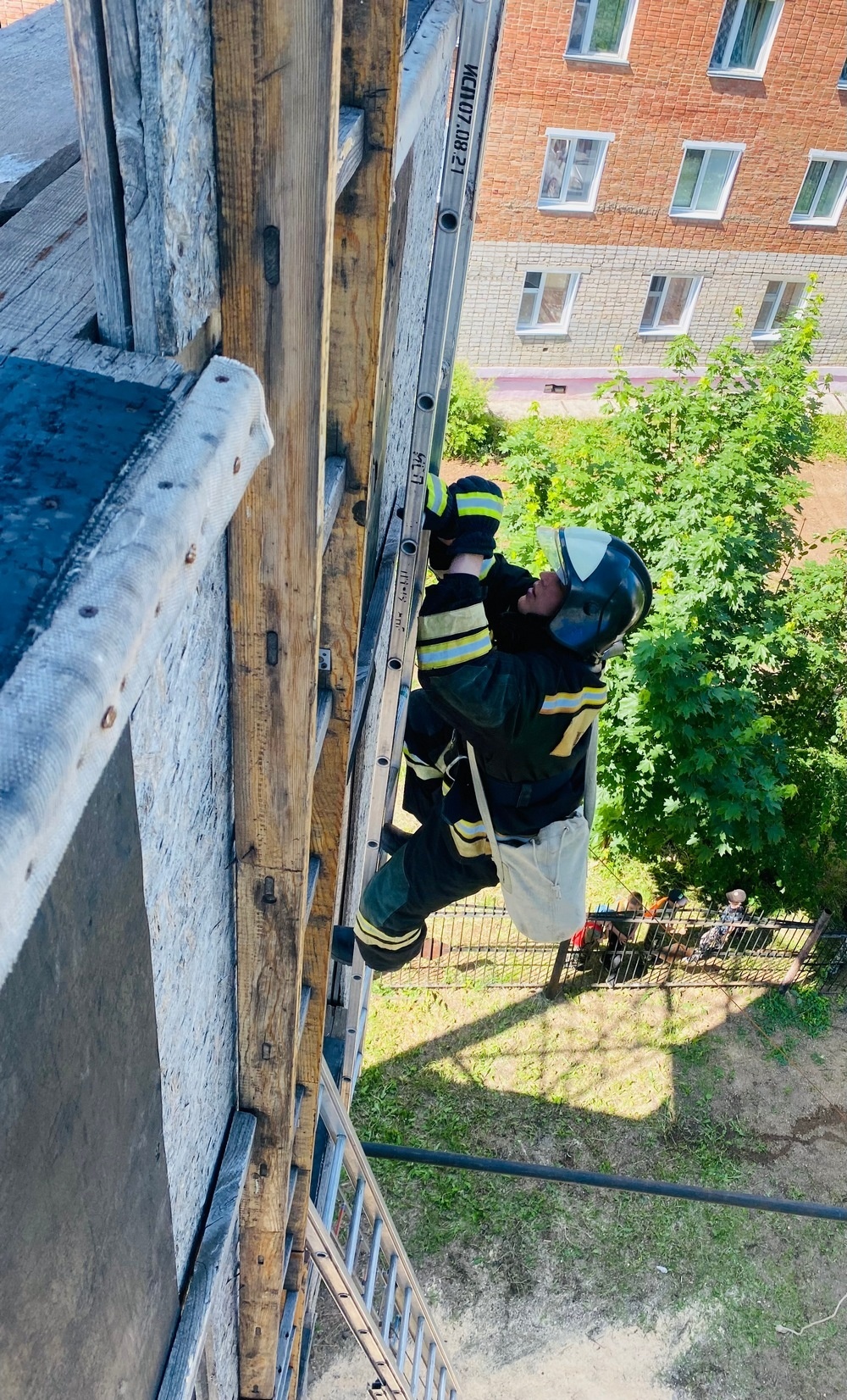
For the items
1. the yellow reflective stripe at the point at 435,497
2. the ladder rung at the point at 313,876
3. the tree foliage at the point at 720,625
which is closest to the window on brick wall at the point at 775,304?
the tree foliage at the point at 720,625

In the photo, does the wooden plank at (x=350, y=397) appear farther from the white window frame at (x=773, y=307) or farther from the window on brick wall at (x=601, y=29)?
the white window frame at (x=773, y=307)

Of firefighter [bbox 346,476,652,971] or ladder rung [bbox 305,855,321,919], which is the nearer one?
ladder rung [bbox 305,855,321,919]

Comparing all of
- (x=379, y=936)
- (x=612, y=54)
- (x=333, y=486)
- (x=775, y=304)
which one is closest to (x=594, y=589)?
(x=333, y=486)

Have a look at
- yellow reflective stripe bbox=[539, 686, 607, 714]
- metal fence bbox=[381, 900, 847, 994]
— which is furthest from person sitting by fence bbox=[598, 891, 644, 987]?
yellow reflective stripe bbox=[539, 686, 607, 714]

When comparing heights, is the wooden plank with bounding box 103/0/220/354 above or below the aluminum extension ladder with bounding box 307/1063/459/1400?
above

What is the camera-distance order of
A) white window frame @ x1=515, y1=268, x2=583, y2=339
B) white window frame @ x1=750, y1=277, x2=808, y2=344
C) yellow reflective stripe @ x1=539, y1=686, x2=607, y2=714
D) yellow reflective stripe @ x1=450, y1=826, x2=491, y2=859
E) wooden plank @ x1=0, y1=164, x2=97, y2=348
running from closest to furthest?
wooden plank @ x1=0, y1=164, x2=97, y2=348 < yellow reflective stripe @ x1=539, y1=686, x2=607, y2=714 < yellow reflective stripe @ x1=450, y1=826, x2=491, y2=859 < white window frame @ x1=515, y1=268, x2=583, y2=339 < white window frame @ x1=750, y1=277, x2=808, y2=344

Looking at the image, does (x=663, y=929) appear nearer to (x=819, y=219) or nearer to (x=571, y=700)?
(x=571, y=700)

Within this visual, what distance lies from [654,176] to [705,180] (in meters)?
0.98

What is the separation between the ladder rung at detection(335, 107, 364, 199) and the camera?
1.56 metres

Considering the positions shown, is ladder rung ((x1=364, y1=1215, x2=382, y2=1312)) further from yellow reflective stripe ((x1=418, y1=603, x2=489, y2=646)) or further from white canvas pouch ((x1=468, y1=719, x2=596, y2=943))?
yellow reflective stripe ((x1=418, y1=603, x2=489, y2=646))

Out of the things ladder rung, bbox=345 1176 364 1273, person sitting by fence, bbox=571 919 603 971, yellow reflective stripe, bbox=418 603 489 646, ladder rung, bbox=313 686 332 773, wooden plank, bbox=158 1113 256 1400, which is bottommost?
person sitting by fence, bbox=571 919 603 971

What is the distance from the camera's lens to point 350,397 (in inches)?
85.6

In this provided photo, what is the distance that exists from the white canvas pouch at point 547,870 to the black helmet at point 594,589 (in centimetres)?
61

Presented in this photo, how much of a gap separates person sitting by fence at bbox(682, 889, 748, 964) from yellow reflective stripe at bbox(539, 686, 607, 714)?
563cm
